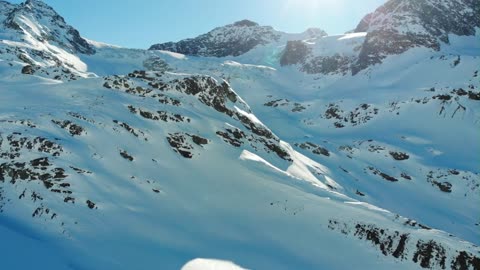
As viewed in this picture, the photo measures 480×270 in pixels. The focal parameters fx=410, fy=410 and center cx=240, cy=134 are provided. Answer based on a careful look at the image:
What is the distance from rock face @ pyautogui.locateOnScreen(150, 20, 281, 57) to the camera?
15650cm

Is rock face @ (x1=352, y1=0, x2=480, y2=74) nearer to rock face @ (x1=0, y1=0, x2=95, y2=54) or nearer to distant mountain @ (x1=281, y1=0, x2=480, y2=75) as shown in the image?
distant mountain @ (x1=281, y1=0, x2=480, y2=75)

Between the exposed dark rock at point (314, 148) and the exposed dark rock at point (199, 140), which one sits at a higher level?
the exposed dark rock at point (314, 148)

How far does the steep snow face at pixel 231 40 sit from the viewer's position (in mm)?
156575

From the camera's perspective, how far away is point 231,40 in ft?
544

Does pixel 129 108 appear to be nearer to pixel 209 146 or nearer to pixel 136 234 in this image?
pixel 209 146

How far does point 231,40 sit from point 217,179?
14737cm

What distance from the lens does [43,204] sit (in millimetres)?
16672

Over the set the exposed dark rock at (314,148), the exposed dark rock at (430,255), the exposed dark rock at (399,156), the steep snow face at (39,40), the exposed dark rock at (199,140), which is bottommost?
the exposed dark rock at (430,255)

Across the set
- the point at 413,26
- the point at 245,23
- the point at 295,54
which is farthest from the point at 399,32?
the point at 245,23

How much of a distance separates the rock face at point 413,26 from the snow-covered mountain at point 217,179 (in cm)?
2771

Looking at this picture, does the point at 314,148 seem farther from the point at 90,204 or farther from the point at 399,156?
the point at 90,204

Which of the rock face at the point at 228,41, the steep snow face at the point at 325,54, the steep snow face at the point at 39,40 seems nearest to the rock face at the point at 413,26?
the steep snow face at the point at 325,54

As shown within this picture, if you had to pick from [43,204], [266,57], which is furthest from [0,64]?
[266,57]

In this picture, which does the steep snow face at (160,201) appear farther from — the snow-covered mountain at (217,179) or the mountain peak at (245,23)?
the mountain peak at (245,23)
